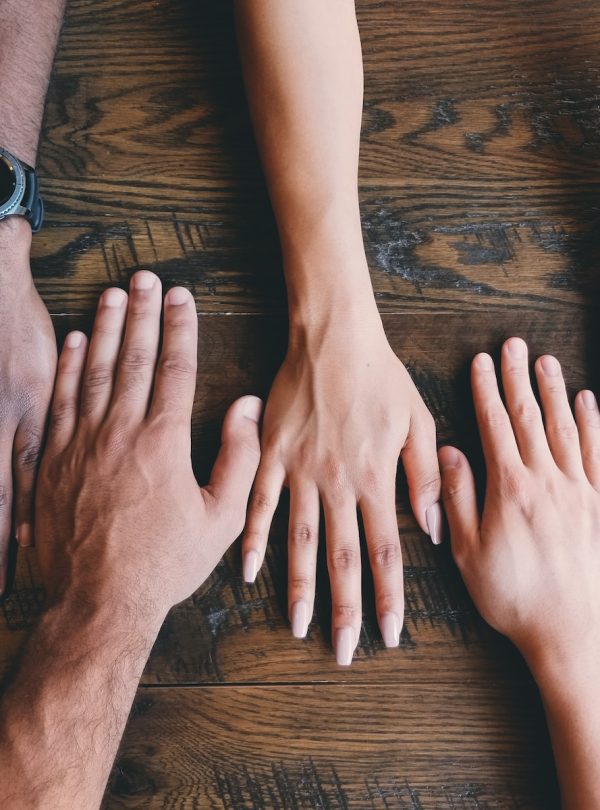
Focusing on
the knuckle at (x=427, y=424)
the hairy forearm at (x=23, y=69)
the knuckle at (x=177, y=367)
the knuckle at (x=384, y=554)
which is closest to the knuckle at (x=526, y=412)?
the knuckle at (x=427, y=424)

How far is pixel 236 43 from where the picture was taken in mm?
969

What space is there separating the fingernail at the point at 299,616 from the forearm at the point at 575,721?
0.32 m

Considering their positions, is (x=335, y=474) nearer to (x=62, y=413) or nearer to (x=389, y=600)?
(x=389, y=600)

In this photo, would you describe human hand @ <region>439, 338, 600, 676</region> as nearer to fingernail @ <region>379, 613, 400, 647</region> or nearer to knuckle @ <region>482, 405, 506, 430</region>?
knuckle @ <region>482, 405, 506, 430</region>

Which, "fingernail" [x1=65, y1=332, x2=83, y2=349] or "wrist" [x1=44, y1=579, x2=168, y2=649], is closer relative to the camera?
"wrist" [x1=44, y1=579, x2=168, y2=649]

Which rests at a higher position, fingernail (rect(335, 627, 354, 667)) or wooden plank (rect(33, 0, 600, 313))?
wooden plank (rect(33, 0, 600, 313))

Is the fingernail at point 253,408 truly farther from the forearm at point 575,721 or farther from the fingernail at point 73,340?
the forearm at point 575,721

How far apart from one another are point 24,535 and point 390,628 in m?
0.52

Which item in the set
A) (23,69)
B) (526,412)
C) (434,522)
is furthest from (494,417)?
(23,69)

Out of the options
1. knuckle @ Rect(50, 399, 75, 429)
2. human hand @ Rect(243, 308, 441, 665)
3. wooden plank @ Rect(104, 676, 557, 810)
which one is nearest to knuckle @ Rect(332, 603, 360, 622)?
human hand @ Rect(243, 308, 441, 665)

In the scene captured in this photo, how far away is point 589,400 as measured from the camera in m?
0.93

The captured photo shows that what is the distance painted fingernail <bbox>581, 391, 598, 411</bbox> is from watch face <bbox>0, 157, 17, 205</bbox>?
862mm

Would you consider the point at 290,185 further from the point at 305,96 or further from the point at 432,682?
the point at 432,682

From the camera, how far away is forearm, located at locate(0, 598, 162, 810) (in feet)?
2.44
